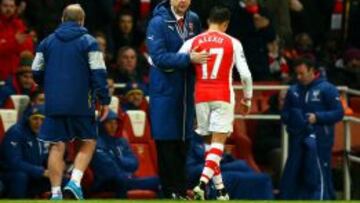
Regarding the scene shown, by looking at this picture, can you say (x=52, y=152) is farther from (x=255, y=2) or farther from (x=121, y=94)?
(x=255, y=2)

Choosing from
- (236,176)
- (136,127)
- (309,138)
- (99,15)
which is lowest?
(236,176)

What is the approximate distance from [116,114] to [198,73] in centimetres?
271

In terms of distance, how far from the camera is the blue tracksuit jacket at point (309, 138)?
61.0 ft

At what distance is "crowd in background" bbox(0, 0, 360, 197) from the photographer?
747 inches

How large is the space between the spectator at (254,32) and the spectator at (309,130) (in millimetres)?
1991

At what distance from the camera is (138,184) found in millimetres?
18125

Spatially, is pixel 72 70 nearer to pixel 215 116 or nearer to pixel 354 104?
pixel 215 116

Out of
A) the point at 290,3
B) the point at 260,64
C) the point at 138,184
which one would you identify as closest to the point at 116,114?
the point at 138,184

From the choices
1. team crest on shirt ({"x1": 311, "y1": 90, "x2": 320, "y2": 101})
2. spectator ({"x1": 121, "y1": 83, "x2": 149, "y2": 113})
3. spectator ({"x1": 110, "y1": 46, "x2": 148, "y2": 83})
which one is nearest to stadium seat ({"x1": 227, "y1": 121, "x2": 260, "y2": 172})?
team crest on shirt ({"x1": 311, "y1": 90, "x2": 320, "y2": 101})

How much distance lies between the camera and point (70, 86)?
15555 mm

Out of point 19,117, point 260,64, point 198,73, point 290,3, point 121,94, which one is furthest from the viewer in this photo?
point 290,3

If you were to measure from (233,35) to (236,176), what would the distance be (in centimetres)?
332

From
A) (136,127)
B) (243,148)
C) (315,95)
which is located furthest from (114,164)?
(315,95)

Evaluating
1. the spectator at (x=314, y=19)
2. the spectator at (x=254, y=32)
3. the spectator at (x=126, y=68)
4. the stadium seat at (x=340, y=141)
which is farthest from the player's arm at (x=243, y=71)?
the spectator at (x=314, y=19)
